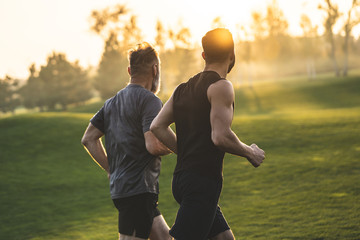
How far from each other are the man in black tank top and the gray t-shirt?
0.33 metres

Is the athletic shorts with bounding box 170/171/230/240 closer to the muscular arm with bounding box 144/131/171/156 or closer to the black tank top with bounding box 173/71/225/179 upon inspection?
the black tank top with bounding box 173/71/225/179

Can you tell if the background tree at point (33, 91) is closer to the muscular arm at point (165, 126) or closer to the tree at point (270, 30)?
the tree at point (270, 30)

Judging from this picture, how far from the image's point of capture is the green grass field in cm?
843

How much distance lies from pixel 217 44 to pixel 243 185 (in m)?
9.03

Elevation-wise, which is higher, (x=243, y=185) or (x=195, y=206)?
(x=195, y=206)

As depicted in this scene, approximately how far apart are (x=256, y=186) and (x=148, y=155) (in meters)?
8.27

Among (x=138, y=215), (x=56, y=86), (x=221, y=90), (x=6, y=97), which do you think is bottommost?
(x=6, y=97)

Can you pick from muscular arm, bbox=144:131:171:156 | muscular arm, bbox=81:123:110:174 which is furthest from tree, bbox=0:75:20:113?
muscular arm, bbox=144:131:171:156

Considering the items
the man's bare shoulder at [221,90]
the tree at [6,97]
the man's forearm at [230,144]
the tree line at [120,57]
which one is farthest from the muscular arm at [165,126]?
the tree at [6,97]

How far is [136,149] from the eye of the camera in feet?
13.0

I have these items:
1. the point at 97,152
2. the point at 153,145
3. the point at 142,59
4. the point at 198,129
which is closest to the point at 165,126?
the point at 153,145

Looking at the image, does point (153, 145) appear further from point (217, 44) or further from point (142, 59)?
point (217, 44)

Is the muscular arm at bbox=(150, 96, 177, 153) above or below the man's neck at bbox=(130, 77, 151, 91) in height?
below

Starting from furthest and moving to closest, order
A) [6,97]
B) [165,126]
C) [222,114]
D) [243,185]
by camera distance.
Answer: [6,97]
[243,185]
[165,126]
[222,114]
